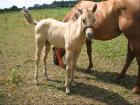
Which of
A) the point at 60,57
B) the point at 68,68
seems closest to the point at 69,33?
the point at 68,68

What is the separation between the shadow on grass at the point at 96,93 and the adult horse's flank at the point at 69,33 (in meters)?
0.28

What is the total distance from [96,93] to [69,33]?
1.52 metres

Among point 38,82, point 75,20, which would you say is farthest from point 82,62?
point 75,20

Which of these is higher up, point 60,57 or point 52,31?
point 52,31

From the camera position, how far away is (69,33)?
268 inches

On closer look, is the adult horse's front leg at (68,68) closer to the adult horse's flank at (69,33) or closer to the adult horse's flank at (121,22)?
the adult horse's flank at (69,33)

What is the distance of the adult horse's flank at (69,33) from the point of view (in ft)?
20.1

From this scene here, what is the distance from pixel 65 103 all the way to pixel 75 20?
1867 mm

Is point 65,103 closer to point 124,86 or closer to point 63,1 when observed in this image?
point 124,86

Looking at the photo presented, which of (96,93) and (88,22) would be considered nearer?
(88,22)

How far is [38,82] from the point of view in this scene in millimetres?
7590

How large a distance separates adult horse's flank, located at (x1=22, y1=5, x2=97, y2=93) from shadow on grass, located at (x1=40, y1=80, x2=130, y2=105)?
0.28 m

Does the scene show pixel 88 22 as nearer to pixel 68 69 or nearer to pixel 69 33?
pixel 69 33

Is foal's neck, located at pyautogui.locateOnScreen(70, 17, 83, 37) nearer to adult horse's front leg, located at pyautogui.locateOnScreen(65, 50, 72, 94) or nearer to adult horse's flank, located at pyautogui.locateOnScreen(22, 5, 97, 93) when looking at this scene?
adult horse's flank, located at pyautogui.locateOnScreen(22, 5, 97, 93)
